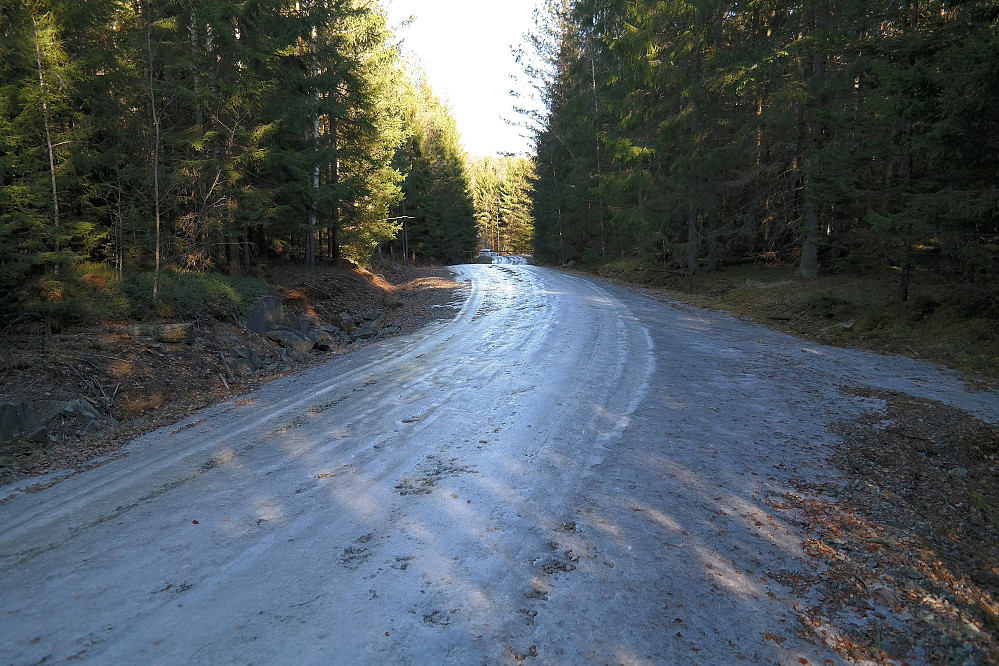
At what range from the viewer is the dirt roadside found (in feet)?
20.1

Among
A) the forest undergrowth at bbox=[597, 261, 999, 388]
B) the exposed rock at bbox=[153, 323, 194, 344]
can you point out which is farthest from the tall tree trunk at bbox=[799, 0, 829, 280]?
the exposed rock at bbox=[153, 323, 194, 344]

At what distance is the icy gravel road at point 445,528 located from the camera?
9.11 feet

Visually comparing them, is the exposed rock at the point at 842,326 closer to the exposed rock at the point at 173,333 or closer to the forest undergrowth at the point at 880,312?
the forest undergrowth at the point at 880,312

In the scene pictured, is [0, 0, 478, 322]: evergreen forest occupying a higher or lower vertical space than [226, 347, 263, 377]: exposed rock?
higher

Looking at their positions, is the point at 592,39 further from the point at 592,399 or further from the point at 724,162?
the point at 592,399

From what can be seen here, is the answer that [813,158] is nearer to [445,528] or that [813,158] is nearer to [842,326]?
[842,326]

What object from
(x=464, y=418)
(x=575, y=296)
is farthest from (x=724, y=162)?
(x=464, y=418)

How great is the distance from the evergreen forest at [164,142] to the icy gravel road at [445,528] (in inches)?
183

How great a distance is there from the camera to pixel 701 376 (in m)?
7.80

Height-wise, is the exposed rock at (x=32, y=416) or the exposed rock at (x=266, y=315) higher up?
the exposed rock at (x=266, y=315)

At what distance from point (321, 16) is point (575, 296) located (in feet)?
37.9

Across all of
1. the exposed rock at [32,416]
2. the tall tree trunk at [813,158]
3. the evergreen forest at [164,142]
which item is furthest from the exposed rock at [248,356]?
the tall tree trunk at [813,158]

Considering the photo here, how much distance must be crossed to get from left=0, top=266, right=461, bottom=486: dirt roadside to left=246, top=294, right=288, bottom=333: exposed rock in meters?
0.30

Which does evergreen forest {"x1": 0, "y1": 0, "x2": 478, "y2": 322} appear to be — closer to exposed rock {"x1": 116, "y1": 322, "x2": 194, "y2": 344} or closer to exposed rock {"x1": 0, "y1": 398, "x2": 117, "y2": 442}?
exposed rock {"x1": 116, "y1": 322, "x2": 194, "y2": 344}
